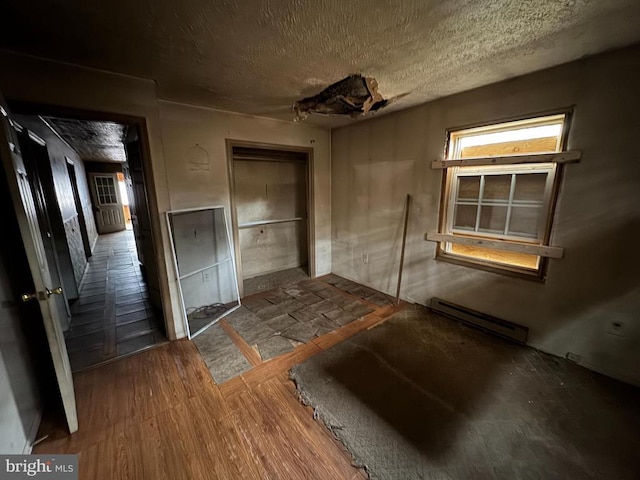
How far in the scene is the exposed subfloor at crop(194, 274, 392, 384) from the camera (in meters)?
2.19

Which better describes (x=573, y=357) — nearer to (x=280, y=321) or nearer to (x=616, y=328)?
(x=616, y=328)

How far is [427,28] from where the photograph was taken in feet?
4.60

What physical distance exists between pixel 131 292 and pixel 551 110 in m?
5.19

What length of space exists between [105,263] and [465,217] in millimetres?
6438

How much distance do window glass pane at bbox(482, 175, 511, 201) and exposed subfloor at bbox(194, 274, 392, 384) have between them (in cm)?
163

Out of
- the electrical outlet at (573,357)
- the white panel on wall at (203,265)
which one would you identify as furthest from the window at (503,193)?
the white panel on wall at (203,265)

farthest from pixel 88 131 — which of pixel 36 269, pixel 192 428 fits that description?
pixel 192 428

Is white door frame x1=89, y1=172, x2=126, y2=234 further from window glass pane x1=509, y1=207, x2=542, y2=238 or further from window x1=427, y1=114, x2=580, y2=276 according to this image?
window glass pane x1=509, y1=207, x2=542, y2=238

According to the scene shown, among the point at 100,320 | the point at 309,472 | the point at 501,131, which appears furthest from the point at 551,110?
the point at 100,320

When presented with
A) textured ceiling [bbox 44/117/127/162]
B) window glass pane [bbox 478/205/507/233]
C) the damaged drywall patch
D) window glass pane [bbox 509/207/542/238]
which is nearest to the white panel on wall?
textured ceiling [bbox 44/117/127/162]

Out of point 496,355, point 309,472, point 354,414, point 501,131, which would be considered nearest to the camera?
point 309,472

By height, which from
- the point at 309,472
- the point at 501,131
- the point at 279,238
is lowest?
the point at 309,472

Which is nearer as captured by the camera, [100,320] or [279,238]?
[100,320]

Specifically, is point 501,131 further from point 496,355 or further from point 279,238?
point 279,238
